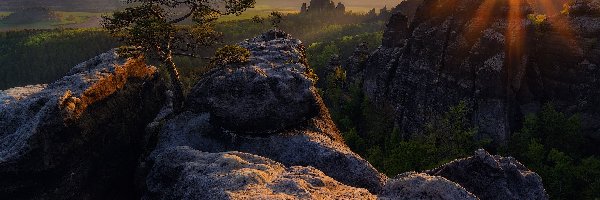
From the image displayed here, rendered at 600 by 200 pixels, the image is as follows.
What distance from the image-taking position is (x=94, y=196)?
1981cm

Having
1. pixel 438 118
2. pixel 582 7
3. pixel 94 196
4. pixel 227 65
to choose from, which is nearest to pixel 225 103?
pixel 227 65

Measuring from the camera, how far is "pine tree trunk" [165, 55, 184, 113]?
2597 centimetres

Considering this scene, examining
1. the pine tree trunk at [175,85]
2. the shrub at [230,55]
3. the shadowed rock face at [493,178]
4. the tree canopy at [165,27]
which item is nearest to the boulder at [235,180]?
the shadowed rock face at [493,178]

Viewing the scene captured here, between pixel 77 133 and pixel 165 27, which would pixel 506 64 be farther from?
pixel 77 133

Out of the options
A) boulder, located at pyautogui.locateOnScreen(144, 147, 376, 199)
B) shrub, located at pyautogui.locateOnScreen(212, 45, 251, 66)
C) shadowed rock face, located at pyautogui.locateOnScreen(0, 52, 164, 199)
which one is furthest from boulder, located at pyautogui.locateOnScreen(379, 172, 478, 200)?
shrub, located at pyautogui.locateOnScreen(212, 45, 251, 66)

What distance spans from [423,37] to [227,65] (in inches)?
1998

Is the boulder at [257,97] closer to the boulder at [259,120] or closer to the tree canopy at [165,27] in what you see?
the boulder at [259,120]

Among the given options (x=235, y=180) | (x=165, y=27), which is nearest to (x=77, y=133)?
(x=165, y=27)

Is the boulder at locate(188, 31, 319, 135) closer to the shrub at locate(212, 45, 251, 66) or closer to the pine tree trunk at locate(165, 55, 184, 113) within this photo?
the shrub at locate(212, 45, 251, 66)

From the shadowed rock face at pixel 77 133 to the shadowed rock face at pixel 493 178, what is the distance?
16.4 m

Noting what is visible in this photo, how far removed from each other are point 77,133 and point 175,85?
8661 mm

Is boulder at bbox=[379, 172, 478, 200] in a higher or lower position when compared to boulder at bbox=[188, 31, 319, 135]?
lower

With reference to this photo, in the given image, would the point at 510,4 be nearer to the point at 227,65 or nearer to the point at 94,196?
the point at 227,65

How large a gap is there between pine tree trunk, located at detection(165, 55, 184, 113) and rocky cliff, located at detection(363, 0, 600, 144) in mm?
47116
